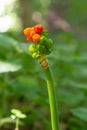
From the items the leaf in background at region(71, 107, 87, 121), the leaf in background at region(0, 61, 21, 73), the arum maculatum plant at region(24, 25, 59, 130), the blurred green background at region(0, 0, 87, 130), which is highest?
the blurred green background at region(0, 0, 87, 130)

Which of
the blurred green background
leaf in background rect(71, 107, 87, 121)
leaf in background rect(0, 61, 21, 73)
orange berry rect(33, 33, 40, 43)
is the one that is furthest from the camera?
the blurred green background

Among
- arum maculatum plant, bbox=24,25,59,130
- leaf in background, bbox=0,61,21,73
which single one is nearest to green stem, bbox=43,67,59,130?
arum maculatum plant, bbox=24,25,59,130

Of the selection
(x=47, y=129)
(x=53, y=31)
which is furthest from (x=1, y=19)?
(x=53, y=31)

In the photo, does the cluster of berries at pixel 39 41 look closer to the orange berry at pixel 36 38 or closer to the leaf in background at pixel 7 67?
the orange berry at pixel 36 38

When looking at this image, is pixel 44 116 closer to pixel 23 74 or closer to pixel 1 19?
pixel 23 74

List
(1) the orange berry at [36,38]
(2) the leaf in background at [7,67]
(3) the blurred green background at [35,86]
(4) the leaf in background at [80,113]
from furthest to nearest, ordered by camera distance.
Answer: (3) the blurred green background at [35,86] → (2) the leaf in background at [7,67] → (4) the leaf in background at [80,113] → (1) the orange berry at [36,38]

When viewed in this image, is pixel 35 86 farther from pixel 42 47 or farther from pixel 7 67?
pixel 42 47

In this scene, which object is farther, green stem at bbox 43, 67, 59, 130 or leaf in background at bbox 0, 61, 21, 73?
leaf in background at bbox 0, 61, 21, 73

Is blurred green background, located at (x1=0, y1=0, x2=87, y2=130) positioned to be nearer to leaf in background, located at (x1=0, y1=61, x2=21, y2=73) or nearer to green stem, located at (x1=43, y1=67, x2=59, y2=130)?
leaf in background, located at (x1=0, y1=61, x2=21, y2=73)

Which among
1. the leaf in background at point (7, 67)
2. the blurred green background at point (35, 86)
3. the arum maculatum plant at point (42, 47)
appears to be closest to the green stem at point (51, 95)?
the arum maculatum plant at point (42, 47)

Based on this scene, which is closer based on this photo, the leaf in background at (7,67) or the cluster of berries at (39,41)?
the cluster of berries at (39,41)

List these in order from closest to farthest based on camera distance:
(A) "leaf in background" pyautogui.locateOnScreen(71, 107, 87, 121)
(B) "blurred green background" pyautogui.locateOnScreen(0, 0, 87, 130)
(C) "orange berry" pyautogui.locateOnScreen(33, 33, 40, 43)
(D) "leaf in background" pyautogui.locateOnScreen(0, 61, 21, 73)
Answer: (C) "orange berry" pyautogui.locateOnScreen(33, 33, 40, 43)
(A) "leaf in background" pyautogui.locateOnScreen(71, 107, 87, 121)
(D) "leaf in background" pyautogui.locateOnScreen(0, 61, 21, 73)
(B) "blurred green background" pyautogui.locateOnScreen(0, 0, 87, 130)

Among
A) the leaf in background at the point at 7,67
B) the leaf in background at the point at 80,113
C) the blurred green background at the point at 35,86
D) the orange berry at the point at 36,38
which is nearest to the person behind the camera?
the orange berry at the point at 36,38
